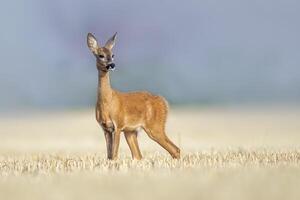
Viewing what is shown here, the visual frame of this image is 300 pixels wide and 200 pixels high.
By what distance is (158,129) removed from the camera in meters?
16.6

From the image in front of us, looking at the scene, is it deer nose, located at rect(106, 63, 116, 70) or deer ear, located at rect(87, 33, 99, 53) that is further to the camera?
deer ear, located at rect(87, 33, 99, 53)

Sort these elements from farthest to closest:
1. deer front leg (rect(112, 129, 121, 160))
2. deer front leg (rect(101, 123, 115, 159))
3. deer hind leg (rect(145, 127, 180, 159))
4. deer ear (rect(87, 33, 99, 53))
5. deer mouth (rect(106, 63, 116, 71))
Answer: deer hind leg (rect(145, 127, 180, 159)), deer ear (rect(87, 33, 99, 53)), deer front leg (rect(101, 123, 115, 159)), deer front leg (rect(112, 129, 121, 160)), deer mouth (rect(106, 63, 116, 71))

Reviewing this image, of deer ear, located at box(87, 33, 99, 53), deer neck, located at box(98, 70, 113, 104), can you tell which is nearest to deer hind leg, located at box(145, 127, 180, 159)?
deer neck, located at box(98, 70, 113, 104)

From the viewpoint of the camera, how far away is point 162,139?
1667 centimetres

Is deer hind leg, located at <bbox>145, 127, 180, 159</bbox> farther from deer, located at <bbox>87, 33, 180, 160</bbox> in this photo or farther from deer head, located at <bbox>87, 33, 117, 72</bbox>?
deer head, located at <bbox>87, 33, 117, 72</bbox>

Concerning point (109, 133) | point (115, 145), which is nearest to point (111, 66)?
point (109, 133)

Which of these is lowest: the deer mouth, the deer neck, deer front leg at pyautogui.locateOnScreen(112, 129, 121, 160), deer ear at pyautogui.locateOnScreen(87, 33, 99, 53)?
deer front leg at pyautogui.locateOnScreen(112, 129, 121, 160)

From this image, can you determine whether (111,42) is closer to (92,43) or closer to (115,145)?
(92,43)

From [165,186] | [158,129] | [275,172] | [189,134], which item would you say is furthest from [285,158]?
[189,134]

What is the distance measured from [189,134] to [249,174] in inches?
811

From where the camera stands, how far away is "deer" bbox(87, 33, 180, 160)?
1525 centimetres

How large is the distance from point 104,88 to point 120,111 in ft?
1.75

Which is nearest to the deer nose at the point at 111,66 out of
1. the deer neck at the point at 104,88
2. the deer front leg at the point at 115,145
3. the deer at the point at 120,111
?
the deer at the point at 120,111

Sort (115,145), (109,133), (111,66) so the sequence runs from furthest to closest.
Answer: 1. (109,133)
2. (115,145)
3. (111,66)
